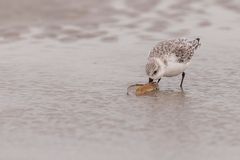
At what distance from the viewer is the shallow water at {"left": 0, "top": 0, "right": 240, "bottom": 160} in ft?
23.8

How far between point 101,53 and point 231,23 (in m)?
3.36

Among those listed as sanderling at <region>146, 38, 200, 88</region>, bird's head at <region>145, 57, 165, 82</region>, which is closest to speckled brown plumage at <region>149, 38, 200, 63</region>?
sanderling at <region>146, 38, 200, 88</region>

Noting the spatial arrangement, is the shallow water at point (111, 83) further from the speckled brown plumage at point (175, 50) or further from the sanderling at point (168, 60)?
the speckled brown plumage at point (175, 50)

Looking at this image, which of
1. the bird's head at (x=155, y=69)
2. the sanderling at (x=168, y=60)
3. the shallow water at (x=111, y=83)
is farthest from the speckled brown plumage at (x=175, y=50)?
the shallow water at (x=111, y=83)

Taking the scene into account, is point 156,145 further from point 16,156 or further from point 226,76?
point 226,76

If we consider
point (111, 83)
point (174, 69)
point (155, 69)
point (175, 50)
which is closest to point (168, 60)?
point (174, 69)

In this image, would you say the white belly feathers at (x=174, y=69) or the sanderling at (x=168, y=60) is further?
the white belly feathers at (x=174, y=69)

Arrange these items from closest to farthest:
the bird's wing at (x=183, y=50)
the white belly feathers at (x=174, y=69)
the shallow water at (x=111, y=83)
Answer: the shallow water at (x=111, y=83) < the white belly feathers at (x=174, y=69) < the bird's wing at (x=183, y=50)

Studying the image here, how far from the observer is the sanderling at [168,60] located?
949 cm

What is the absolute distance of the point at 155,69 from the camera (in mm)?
9445

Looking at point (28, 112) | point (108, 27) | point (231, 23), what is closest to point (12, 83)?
point (28, 112)

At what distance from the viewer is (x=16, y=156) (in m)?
6.89

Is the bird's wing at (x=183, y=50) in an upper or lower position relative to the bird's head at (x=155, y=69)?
upper

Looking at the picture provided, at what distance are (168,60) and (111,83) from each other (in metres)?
0.89
